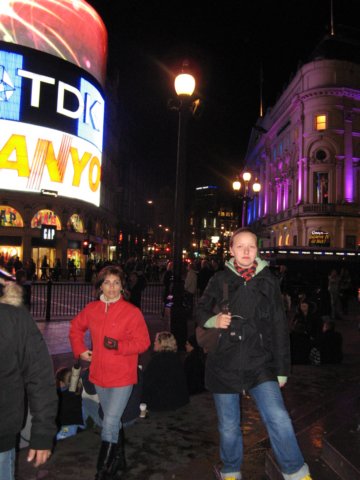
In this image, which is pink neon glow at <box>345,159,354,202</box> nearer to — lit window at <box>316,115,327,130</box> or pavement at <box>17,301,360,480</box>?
lit window at <box>316,115,327,130</box>

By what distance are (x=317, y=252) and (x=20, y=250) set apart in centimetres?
2200

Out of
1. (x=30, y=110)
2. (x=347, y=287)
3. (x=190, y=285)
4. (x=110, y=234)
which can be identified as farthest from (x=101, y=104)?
(x=110, y=234)

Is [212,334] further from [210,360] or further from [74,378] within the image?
[74,378]

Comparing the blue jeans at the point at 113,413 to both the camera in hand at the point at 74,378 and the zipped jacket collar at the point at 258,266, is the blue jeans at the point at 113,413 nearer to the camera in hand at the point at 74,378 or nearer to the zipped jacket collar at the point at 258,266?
the camera in hand at the point at 74,378

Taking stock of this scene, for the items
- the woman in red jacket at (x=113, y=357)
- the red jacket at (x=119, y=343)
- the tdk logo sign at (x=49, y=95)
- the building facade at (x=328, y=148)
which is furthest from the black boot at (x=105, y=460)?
the building facade at (x=328, y=148)

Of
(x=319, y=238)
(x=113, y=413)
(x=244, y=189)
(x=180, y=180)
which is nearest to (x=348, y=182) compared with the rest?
(x=319, y=238)

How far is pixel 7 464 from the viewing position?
→ 7.98ft

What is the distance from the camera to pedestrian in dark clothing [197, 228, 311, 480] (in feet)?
11.1

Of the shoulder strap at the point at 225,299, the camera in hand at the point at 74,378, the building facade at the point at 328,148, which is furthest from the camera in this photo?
the building facade at the point at 328,148

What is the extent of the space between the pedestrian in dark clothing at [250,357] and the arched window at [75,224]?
35.6 meters

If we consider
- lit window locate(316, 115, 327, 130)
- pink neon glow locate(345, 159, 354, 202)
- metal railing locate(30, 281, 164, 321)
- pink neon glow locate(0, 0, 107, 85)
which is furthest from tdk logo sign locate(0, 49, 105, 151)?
pink neon glow locate(345, 159, 354, 202)

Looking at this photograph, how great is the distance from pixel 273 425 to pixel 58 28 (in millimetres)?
26770

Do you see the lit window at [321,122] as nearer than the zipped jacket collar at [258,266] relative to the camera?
No

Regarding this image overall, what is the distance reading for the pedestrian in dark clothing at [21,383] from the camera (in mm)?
2393
